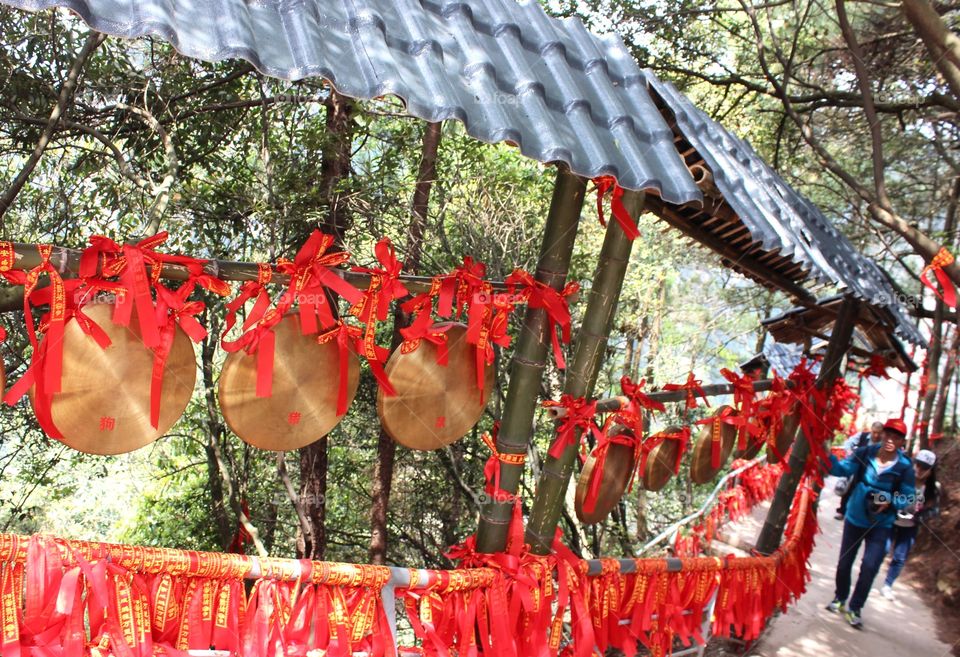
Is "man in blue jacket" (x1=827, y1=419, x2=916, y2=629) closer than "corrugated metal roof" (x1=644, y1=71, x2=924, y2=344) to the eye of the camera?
No

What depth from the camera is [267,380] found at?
2.43 m

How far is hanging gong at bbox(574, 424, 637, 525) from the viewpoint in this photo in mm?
3729

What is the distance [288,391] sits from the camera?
2510mm

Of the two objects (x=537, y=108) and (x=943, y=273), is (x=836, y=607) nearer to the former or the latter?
(x=943, y=273)

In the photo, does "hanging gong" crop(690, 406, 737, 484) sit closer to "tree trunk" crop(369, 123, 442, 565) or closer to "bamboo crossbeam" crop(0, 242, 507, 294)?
"tree trunk" crop(369, 123, 442, 565)

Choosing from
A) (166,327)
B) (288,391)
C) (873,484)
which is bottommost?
(873,484)

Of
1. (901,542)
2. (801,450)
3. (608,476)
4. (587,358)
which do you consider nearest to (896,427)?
(801,450)

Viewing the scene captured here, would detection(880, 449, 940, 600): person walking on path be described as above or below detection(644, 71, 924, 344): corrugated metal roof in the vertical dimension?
below

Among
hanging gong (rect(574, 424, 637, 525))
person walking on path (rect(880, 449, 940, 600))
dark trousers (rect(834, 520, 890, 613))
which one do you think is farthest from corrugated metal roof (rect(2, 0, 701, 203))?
person walking on path (rect(880, 449, 940, 600))

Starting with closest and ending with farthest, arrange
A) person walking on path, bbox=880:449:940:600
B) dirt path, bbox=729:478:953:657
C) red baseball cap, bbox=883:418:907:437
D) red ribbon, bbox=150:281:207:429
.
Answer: red ribbon, bbox=150:281:207:429 → dirt path, bbox=729:478:953:657 → red baseball cap, bbox=883:418:907:437 → person walking on path, bbox=880:449:940:600

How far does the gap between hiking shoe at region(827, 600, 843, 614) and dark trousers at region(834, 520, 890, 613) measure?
70mm

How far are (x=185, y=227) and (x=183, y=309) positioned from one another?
291cm

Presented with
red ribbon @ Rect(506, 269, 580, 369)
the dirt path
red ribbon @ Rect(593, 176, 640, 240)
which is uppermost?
red ribbon @ Rect(593, 176, 640, 240)

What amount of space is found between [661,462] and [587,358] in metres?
1.46
